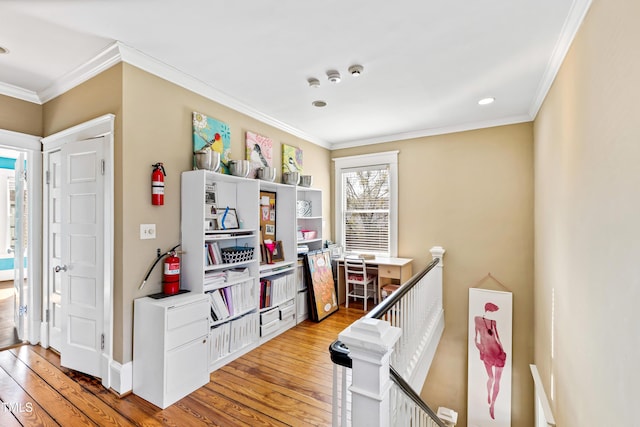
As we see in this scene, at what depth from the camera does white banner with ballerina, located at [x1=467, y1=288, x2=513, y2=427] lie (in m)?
3.61

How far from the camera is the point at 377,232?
4785mm

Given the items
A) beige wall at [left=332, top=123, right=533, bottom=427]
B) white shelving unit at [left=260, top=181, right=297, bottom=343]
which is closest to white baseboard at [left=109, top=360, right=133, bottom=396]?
white shelving unit at [left=260, top=181, right=297, bottom=343]

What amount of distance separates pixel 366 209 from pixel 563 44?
10.4 feet

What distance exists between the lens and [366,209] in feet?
16.0

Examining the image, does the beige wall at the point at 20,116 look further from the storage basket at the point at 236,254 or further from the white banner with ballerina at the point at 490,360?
the white banner with ballerina at the point at 490,360

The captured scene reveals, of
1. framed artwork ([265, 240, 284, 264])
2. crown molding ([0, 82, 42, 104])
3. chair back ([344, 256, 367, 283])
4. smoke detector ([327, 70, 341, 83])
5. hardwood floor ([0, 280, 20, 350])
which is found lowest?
hardwood floor ([0, 280, 20, 350])

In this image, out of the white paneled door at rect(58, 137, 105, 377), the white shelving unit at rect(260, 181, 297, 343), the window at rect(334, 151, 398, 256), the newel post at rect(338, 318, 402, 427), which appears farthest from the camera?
the window at rect(334, 151, 398, 256)

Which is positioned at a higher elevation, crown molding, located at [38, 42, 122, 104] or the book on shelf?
crown molding, located at [38, 42, 122, 104]

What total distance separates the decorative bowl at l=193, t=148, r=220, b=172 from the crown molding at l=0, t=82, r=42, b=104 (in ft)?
6.13

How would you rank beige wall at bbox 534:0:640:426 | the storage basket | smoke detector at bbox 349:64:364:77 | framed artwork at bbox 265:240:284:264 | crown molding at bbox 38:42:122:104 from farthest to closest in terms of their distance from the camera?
framed artwork at bbox 265:240:284:264 < the storage basket < smoke detector at bbox 349:64:364:77 < crown molding at bbox 38:42:122:104 < beige wall at bbox 534:0:640:426

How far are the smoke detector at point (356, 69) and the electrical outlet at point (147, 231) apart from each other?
217 centimetres

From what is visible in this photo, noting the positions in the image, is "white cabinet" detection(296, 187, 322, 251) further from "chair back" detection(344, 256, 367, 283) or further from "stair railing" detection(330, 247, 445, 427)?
"stair railing" detection(330, 247, 445, 427)

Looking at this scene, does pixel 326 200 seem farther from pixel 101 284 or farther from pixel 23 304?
pixel 23 304

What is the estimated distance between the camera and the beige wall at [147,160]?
88.7 inches
